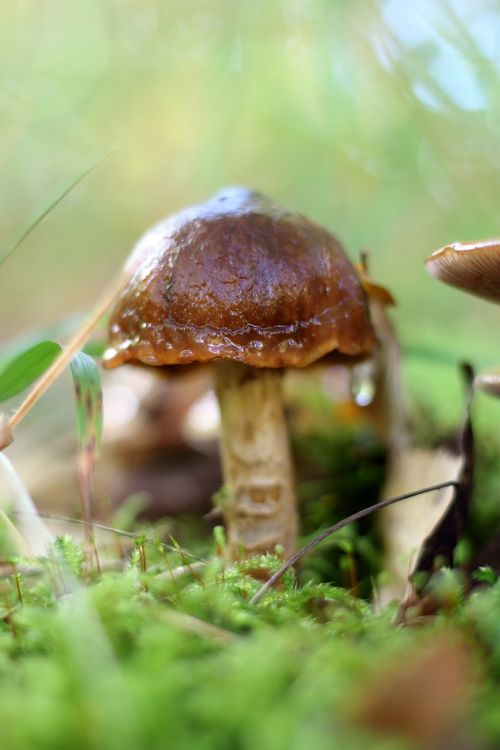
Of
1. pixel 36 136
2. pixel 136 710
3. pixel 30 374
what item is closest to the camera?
pixel 136 710

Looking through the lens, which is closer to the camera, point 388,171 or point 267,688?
point 267,688

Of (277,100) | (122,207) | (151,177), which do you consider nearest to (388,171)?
(277,100)

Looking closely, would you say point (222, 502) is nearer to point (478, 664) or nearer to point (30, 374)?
point (30, 374)

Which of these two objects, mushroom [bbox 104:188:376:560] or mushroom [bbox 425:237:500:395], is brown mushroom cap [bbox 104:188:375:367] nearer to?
mushroom [bbox 104:188:376:560]

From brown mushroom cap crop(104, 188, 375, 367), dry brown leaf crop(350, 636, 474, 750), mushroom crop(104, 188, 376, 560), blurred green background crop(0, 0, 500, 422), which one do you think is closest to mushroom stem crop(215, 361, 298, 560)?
mushroom crop(104, 188, 376, 560)

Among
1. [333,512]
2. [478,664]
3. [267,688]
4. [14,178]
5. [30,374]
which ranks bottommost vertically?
[333,512]

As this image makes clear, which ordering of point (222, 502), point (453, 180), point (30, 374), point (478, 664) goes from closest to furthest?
point (478, 664) → point (30, 374) → point (222, 502) → point (453, 180)

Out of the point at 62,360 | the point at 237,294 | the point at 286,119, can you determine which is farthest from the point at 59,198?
the point at 286,119

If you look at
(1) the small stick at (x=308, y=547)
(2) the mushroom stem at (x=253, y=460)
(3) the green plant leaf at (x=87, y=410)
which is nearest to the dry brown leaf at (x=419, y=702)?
(1) the small stick at (x=308, y=547)
